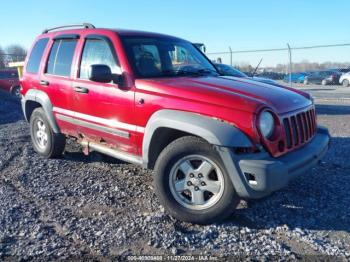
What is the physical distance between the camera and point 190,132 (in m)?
3.74

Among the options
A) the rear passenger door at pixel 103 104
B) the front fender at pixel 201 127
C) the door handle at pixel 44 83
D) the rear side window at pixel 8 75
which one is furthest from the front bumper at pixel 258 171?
the rear side window at pixel 8 75

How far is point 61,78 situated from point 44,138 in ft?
4.62

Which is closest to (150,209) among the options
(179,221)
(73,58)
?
(179,221)

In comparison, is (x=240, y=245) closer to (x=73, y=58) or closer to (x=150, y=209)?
→ (x=150, y=209)

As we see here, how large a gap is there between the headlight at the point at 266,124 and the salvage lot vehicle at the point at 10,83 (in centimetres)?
1790

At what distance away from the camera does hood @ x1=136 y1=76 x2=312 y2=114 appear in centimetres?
373

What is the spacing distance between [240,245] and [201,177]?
754mm

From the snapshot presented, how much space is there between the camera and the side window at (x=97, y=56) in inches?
183

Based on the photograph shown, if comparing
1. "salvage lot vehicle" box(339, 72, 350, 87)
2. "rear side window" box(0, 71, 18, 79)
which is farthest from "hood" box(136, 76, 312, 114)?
"salvage lot vehicle" box(339, 72, 350, 87)

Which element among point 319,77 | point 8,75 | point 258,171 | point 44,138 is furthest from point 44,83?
point 319,77

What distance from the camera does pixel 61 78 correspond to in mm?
5438

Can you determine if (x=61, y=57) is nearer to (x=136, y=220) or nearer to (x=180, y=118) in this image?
(x=180, y=118)

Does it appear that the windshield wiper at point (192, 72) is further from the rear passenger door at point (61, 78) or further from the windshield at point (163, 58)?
the rear passenger door at point (61, 78)

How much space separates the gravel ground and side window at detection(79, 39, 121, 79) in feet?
5.00
